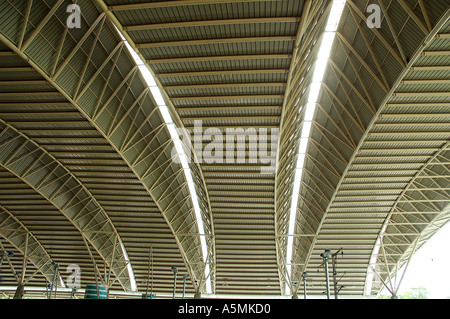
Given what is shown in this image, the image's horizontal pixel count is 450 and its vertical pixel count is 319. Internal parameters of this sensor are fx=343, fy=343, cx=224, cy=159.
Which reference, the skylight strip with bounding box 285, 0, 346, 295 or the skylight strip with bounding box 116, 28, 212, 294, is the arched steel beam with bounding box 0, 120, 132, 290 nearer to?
the skylight strip with bounding box 116, 28, 212, 294

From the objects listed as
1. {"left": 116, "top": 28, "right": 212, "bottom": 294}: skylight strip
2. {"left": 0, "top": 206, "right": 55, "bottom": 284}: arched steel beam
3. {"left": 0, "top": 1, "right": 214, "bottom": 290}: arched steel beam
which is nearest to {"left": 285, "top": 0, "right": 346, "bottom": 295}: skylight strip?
{"left": 0, "top": 1, "right": 214, "bottom": 290}: arched steel beam

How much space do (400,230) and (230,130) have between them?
1136 inches

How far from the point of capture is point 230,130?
29.8 m

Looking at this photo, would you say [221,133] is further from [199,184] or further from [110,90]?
[199,184]

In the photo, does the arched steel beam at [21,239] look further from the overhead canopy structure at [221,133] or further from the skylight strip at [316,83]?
the skylight strip at [316,83]

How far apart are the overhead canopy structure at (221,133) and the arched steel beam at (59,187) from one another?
190mm

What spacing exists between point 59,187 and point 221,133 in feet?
65.4

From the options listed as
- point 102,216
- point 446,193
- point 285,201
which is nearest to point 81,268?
point 102,216

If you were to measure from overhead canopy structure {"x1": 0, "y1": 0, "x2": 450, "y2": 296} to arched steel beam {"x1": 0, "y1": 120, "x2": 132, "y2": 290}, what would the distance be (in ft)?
0.62

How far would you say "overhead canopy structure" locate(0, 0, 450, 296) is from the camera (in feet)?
68.0

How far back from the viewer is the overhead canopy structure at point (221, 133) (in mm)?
20719

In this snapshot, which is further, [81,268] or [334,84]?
[81,268]

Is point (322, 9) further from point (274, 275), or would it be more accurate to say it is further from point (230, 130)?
point (274, 275)
